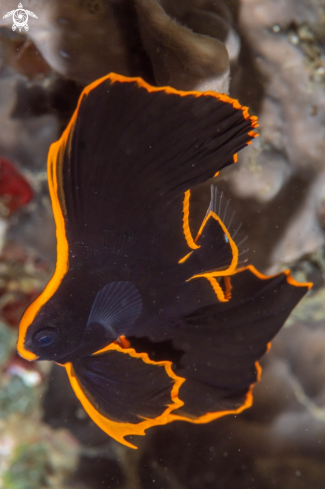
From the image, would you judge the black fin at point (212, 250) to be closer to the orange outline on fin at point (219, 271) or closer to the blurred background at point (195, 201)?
the orange outline on fin at point (219, 271)

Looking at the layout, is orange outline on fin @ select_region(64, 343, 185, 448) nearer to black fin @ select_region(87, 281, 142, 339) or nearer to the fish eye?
black fin @ select_region(87, 281, 142, 339)

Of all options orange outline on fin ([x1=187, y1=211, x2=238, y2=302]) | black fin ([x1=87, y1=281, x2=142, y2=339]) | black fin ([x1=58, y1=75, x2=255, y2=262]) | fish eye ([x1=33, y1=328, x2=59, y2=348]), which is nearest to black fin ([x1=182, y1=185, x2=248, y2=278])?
orange outline on fin ([x1=187, y1=211, x2=238, y2=302])

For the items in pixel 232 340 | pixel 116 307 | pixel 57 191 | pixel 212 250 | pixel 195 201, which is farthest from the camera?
pixel 232 340

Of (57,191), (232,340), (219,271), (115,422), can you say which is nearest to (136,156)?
(57,191)

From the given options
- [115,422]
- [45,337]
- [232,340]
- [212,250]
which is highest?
[212,250]

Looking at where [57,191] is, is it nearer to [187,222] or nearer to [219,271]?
[187,222]

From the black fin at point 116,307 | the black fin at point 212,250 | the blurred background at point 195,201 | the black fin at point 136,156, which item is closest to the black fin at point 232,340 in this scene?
the blurred background at point 195,201
